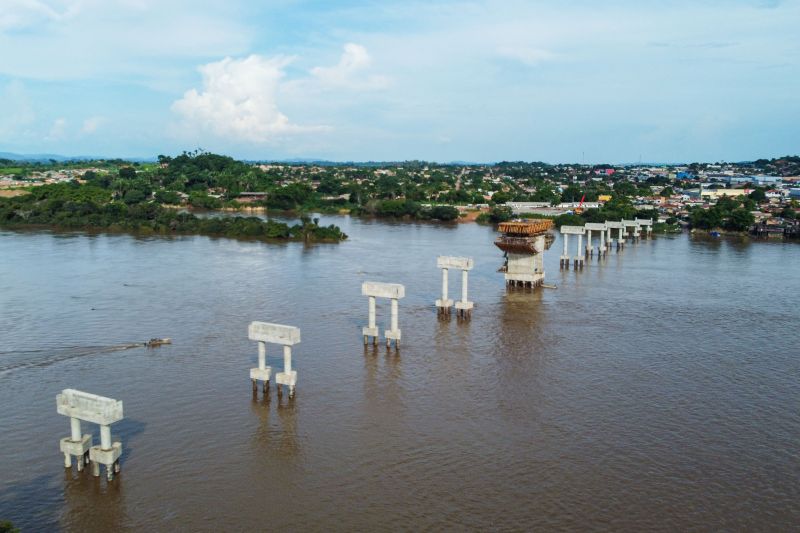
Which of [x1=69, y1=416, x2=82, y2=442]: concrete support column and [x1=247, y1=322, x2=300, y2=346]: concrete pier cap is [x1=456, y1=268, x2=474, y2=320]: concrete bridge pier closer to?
[x1=247, y1=322, x2=300, y2=346]: concrete pier cap

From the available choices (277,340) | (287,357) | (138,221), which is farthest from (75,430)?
(138,221)

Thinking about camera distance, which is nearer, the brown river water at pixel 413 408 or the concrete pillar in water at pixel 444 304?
the brown river water at pixel 413 408

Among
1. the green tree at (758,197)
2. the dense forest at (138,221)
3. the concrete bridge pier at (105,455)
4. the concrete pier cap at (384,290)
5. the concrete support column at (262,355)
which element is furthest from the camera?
the green tree at (758,197)

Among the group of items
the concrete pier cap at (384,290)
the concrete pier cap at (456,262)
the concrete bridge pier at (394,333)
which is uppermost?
the concrete pier cap at (456,262)

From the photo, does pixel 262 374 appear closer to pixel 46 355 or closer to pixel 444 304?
pixel 46 355

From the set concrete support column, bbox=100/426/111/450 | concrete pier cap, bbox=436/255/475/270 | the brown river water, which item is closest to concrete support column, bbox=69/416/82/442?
concrete support column, bbox=100/426/111/450

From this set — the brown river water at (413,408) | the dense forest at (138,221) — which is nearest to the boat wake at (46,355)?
the brown river water at (413,408)

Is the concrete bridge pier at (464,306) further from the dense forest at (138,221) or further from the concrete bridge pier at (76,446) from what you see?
the dense forest at (138,221)
